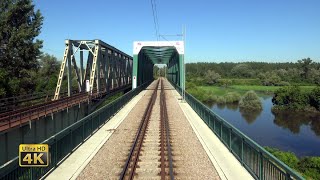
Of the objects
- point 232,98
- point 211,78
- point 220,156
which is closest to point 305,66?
point 211,78

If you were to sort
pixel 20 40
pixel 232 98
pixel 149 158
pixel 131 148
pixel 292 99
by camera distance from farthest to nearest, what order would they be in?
pixel 232 98 < pixel 292 99 < pixel 20 40 < pixel 131 148 < pixel 149 158

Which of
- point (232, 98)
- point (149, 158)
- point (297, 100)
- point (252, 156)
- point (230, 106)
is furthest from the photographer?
point (232, 98)

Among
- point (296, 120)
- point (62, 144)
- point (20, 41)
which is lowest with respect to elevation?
point (296, 120)

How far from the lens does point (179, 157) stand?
13.6 meters

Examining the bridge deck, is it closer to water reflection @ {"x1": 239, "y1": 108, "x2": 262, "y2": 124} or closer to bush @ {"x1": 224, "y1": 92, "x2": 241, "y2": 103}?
water reflection @ {"x1": 239, "y1": 108, "x2": 262, "y2": 124}

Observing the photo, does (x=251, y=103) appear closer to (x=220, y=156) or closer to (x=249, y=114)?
(x=249, y=114)

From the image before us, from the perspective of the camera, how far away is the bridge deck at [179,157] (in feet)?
37.0

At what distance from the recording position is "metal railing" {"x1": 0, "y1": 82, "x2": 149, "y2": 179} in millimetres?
8746

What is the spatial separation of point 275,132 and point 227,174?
44211 millimetres

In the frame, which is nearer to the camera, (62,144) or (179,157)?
(62,144)

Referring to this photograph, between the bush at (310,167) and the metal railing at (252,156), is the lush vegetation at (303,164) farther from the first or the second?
the metal railing at (252,156)

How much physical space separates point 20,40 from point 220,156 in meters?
41.1

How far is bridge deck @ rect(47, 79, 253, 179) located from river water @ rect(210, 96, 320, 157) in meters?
26.1

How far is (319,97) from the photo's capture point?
77438 millimetres
